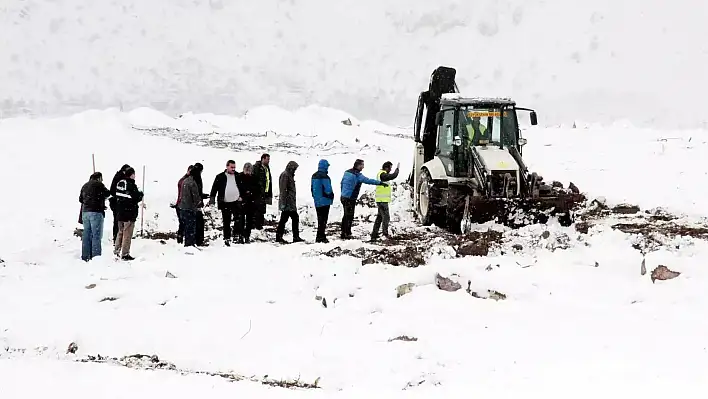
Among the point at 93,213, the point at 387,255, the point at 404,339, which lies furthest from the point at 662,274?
the point at 93,213

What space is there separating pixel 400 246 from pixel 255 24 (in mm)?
30185

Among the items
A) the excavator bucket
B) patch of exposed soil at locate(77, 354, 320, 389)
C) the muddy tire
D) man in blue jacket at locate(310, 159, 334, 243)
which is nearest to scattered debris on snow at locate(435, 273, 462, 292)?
patch of exposed soil at locate(77, 354, 320, 389)

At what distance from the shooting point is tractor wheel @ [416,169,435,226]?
43.1 ft

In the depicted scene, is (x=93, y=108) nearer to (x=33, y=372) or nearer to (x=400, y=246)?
(x=400, y=246)

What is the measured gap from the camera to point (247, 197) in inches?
465

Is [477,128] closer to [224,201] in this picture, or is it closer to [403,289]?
[224,201]

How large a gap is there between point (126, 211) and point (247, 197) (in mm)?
2130

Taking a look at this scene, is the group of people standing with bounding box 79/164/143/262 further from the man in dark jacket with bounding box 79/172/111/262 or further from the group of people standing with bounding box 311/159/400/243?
the group of people standing with bounding box 311/159/400/243

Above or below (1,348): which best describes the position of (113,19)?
above

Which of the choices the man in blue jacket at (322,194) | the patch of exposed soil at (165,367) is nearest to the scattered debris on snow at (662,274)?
the patch of exposed soil at (165,367)

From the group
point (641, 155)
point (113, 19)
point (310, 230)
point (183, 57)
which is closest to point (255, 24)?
point (183, 57)

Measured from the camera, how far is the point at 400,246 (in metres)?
10.6

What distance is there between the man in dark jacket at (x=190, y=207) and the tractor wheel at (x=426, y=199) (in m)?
4.44

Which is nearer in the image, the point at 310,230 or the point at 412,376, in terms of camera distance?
the point at 412,376
